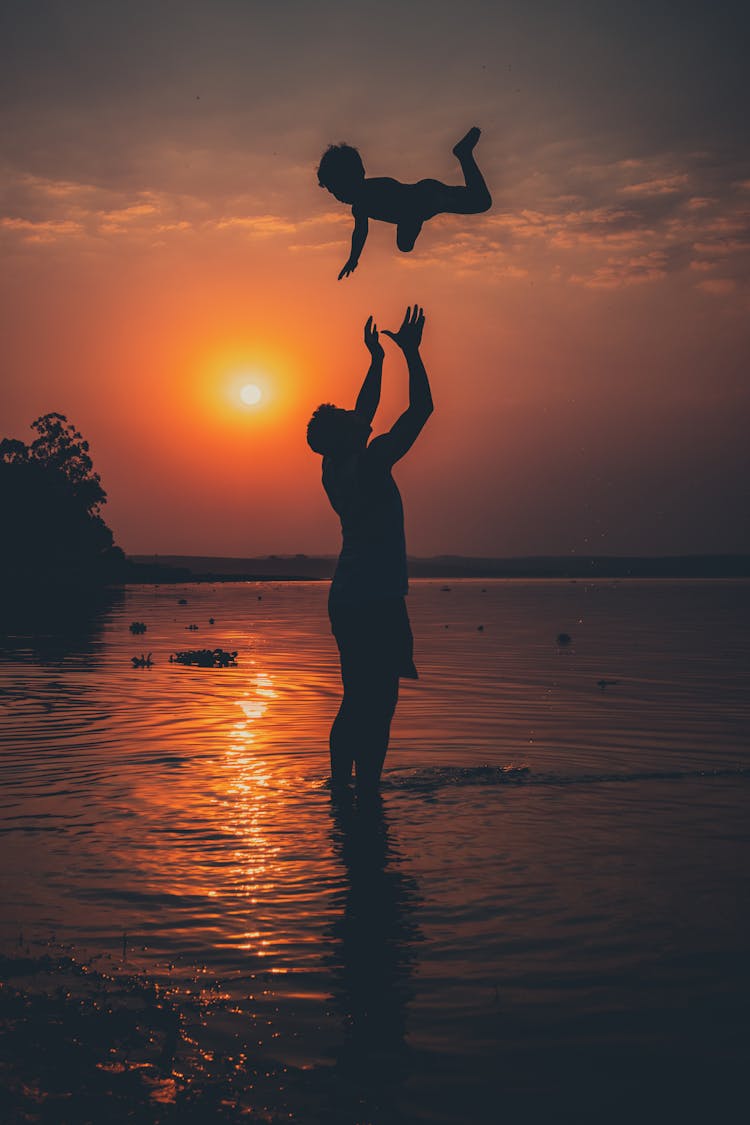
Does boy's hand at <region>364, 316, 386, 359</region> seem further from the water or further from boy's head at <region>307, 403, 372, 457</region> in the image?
the water

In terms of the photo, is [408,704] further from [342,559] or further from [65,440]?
[65,440]

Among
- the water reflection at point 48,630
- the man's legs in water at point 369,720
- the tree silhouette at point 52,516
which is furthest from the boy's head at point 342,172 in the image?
the tree silhouette at point 52,516

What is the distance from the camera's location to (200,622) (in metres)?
46.5

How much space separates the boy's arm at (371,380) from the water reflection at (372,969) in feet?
10.9

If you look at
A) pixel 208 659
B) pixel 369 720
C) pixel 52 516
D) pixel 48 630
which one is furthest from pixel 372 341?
pixel 52 516

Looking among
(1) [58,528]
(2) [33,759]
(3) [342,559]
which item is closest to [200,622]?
(2) [33,759]

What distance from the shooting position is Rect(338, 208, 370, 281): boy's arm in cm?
777

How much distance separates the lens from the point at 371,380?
8.84 meters

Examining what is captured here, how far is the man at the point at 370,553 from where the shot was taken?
802cm

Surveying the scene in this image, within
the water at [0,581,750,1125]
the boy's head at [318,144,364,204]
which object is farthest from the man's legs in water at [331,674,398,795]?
the boy's head at [318,144,364,204]

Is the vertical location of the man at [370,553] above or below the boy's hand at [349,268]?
below

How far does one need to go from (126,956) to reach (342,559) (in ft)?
13.1

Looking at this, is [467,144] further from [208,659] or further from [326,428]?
[208,659]

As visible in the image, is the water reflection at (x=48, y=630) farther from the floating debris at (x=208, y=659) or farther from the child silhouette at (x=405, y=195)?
the child silhouette at (x=405, y=195)
